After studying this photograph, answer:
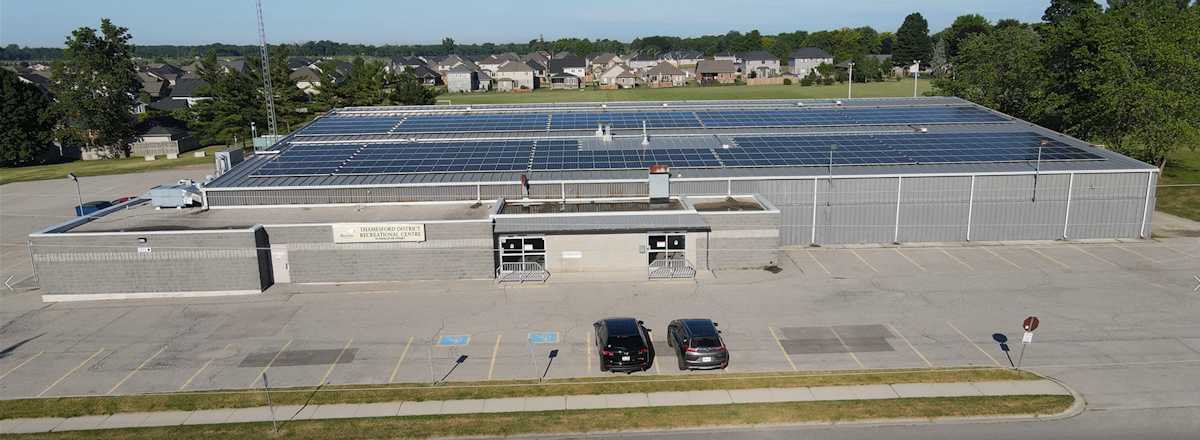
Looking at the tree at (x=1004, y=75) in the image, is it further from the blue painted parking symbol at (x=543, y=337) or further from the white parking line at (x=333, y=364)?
the white parking line at (x=333, y=364)

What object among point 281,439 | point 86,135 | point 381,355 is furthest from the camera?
point 86,135

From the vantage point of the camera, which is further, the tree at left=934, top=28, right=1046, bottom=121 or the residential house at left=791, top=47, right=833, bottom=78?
the residential house at left=791, top=47, right=833, bottom=78

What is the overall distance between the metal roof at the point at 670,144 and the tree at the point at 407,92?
29.0 meters

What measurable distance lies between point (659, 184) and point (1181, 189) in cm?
3886

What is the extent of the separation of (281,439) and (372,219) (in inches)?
636

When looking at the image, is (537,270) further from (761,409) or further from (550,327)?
(761,409)

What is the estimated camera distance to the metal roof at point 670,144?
37500 millimetres

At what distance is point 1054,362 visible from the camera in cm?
2297

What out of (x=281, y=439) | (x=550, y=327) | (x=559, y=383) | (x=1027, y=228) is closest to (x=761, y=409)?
(x=559, y=383)

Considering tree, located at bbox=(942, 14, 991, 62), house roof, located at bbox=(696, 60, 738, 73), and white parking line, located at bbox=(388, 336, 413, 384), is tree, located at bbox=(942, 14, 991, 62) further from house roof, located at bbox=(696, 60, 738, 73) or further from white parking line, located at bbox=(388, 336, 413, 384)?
white parking line, located at bbox=(388, 336, 413, 384)

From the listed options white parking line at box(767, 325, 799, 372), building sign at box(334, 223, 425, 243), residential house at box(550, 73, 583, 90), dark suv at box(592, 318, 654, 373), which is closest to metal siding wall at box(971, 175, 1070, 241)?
white parking line at box(767, 325, 799, 372)

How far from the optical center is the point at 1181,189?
49.8 m

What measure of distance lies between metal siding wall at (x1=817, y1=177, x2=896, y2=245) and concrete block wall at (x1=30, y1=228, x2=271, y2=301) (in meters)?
26.6

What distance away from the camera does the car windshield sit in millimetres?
22469
